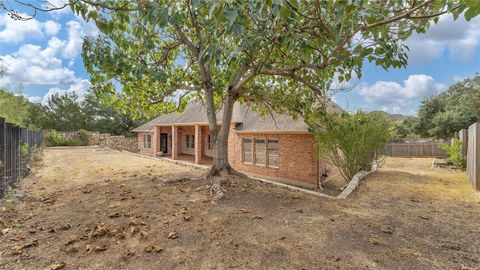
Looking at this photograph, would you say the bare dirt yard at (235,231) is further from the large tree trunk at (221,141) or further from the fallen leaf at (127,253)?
the large tree trunk at (221,141)

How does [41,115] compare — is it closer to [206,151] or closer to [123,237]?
[206,151]

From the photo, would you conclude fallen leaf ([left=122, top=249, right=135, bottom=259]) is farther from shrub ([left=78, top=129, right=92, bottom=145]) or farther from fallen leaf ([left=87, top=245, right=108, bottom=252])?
shrub ([left=78, top=129, right=92, bottom=145])

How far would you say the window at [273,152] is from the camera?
13.4 meters

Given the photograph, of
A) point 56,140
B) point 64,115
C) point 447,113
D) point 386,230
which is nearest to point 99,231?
point 386,230

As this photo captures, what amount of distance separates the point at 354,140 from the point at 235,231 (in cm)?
689

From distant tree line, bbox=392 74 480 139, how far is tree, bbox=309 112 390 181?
9.11m

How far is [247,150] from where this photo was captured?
1489 cm

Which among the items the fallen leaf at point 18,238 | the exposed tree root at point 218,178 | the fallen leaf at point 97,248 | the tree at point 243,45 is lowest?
the fallen leaf at point 18,238

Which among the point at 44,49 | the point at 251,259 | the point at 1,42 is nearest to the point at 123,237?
the point at 251,259

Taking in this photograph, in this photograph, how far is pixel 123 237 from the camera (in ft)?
11.6

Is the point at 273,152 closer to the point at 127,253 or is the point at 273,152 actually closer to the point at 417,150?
the point at 127,253

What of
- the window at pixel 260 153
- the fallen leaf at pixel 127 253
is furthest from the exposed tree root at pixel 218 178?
the window at pixel 260 153

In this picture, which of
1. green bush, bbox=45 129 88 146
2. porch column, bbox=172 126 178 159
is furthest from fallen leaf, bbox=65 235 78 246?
green bush, bbox=45 129 88 146

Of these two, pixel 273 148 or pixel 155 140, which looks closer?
pixel 273 148
